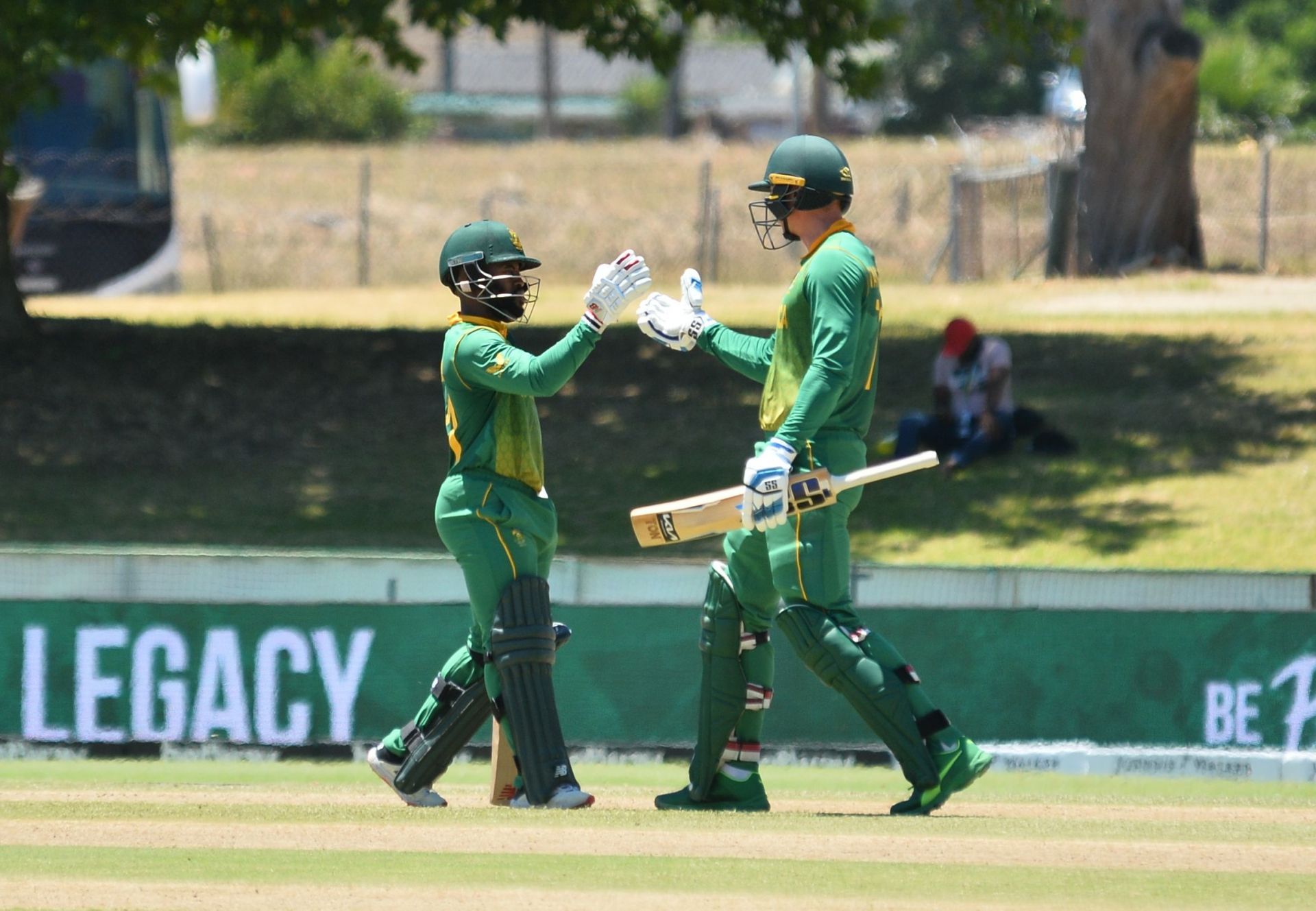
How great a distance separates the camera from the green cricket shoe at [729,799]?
6738 mm

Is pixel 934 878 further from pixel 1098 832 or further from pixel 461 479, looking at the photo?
pixel 461 479

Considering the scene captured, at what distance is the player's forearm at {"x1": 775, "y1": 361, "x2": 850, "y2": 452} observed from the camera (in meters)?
6.23

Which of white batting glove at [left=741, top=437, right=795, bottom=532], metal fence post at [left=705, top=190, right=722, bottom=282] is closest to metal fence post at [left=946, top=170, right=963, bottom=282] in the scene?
metal fence post at [left=705, top=190, right=722, bottom=282]

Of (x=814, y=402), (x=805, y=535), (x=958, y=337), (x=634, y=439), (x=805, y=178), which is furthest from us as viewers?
(x=634, y=439)

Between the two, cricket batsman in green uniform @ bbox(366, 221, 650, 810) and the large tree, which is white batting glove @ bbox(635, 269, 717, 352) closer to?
cricket batsman in green uniform @ bbox(366, 221, 650, 810)

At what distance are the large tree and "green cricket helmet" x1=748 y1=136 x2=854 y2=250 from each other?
26.4 feet

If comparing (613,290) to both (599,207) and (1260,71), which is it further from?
(1260,71)

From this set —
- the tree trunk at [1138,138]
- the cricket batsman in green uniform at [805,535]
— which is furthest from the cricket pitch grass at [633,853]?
the tree trunk at [1138,138]

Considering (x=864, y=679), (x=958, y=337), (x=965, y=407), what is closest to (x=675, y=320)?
(x=864, y=679)

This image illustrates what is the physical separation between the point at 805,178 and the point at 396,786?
2488 millimetres

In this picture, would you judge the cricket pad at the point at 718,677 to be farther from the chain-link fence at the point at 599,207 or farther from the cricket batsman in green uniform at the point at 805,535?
the chain-link fence at the point at 599,207

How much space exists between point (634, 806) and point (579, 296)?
18771mm

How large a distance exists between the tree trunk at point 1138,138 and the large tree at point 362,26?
171 inches

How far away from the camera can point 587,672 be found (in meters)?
8.88
